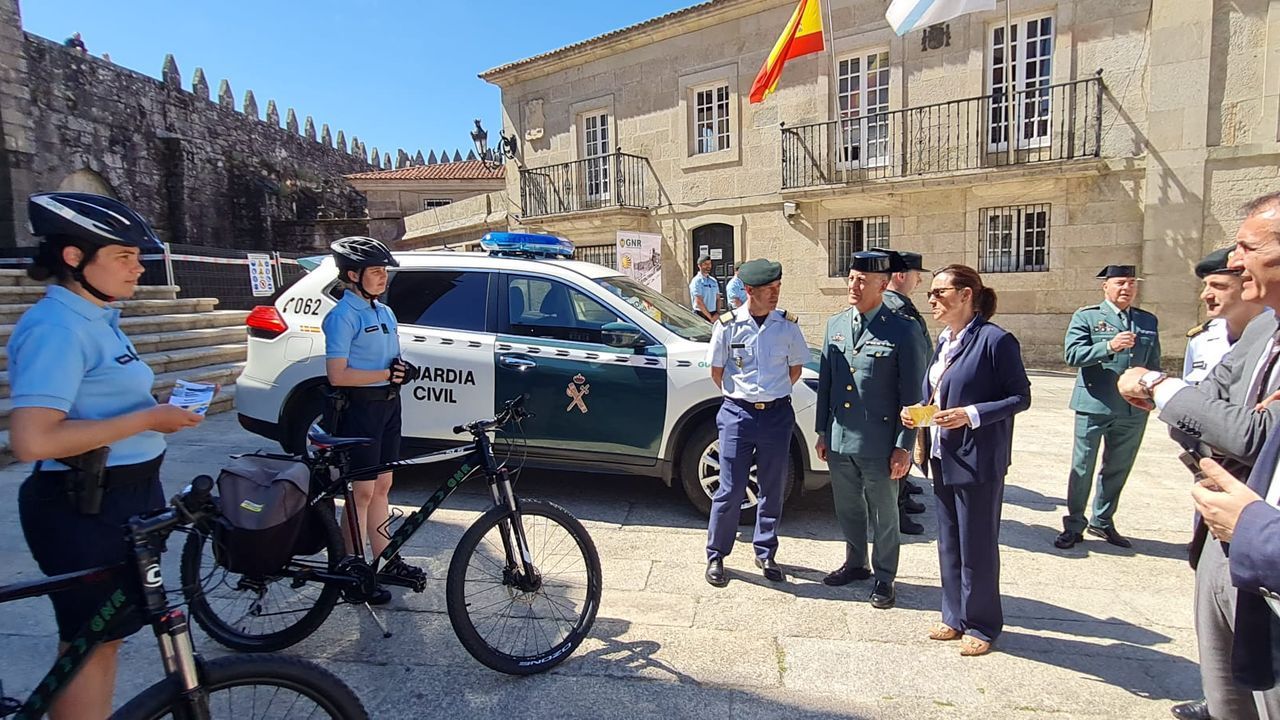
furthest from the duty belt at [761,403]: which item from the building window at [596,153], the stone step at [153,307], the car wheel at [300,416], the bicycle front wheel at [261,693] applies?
the building window at [596,153]

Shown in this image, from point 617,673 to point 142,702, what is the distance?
70.1 inches

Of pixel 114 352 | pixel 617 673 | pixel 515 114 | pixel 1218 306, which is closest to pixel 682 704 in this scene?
pixel 617 673

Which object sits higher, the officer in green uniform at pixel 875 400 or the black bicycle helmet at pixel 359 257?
the black bicycle helmet at pixel 359 257

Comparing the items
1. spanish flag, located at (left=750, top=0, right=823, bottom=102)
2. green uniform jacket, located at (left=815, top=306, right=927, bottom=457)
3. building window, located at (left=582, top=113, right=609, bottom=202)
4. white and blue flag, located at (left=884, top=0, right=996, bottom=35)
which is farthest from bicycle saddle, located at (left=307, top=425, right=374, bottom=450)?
building window, located at (left=582, top=113, right=609, bottom=202)

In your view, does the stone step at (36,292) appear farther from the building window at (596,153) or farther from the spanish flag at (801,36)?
the spanish flag at (801,36)

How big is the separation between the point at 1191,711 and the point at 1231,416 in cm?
150

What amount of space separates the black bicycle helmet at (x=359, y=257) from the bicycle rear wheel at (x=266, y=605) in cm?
121

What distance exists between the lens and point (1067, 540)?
13.8 ft

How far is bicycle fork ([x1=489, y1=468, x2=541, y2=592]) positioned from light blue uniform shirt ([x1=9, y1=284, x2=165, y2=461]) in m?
1.26

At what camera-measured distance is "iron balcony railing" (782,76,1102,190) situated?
10992 millimetres

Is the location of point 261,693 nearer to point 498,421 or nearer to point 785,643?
point 498,421

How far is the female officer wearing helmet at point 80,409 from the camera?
174 cm

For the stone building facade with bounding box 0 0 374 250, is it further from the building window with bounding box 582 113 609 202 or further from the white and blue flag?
the white and blue flag

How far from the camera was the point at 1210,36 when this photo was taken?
9945 mm
